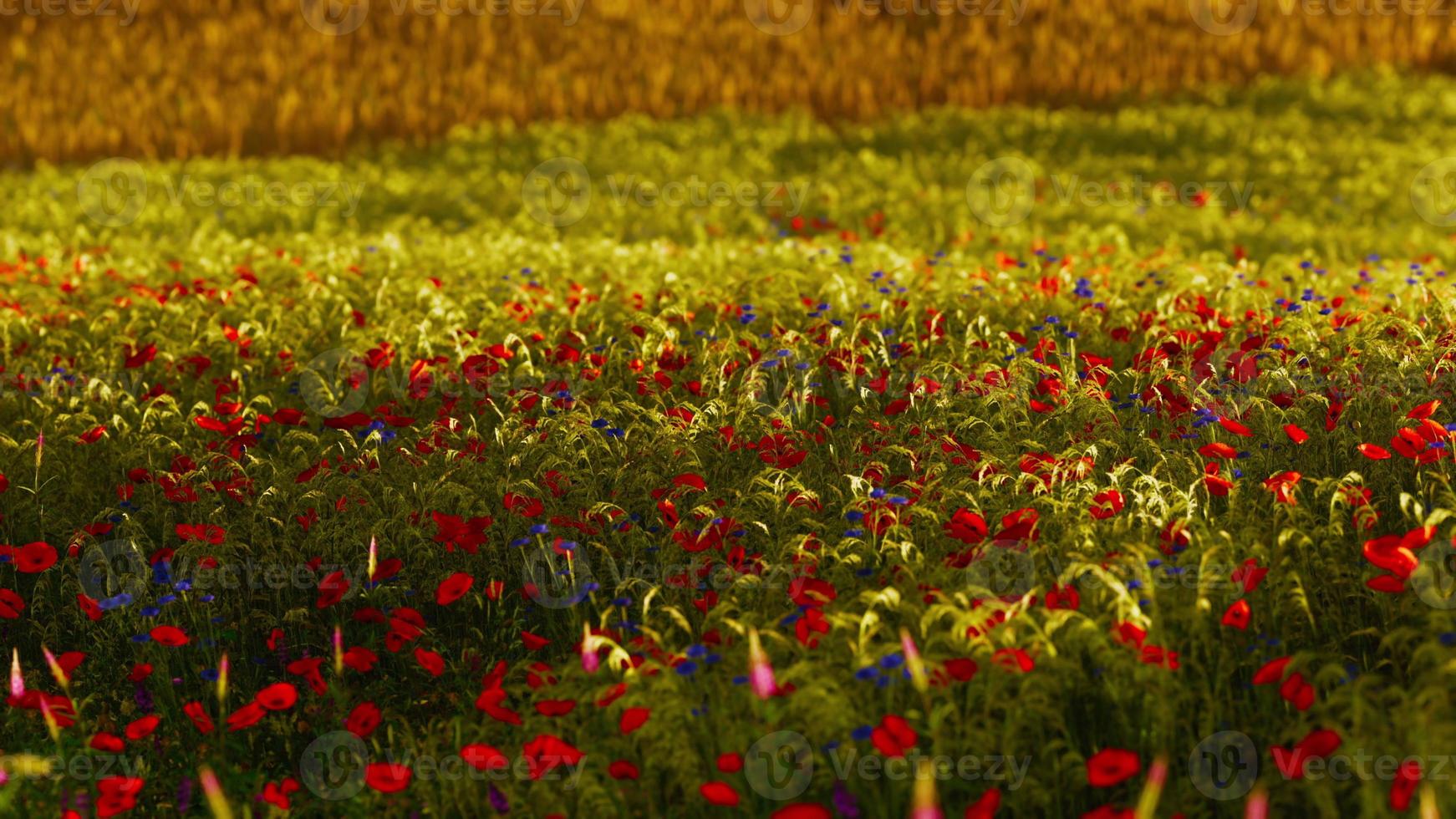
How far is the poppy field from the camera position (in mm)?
3398

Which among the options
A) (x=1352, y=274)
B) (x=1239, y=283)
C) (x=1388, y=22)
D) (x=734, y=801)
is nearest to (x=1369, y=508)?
(x=734, y=801)

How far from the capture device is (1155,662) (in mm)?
3430

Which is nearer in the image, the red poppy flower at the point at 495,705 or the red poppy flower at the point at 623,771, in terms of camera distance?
the red poppy flower at the point at 623,771

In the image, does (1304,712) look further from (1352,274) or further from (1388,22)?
(1388,22)

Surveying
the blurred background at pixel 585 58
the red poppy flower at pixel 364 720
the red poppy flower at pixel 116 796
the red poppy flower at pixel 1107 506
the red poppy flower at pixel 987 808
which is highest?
the blurred background at pixel 585 58

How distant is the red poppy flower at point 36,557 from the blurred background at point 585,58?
482 inches

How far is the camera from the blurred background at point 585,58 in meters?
16.1

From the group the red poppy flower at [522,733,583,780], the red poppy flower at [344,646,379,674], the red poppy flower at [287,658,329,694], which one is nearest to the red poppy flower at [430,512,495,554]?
the red poppy flower at [344,646,379,674]

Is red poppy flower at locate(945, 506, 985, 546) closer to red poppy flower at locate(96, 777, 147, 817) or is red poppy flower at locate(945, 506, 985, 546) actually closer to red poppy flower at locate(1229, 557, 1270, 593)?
red poppy flower at locate(1229, 557, 1270, 593)

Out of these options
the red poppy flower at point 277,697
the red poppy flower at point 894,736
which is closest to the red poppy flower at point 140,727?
the red poppy flower at point 277,697

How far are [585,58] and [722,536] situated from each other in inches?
558

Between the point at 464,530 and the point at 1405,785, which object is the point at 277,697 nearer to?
the point at 464,530

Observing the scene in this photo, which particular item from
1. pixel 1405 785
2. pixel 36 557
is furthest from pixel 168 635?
pixel 1405 785

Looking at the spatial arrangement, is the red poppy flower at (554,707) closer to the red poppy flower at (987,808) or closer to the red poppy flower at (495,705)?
the red poppy flower at (495,705)
